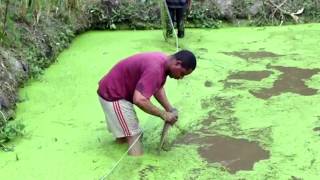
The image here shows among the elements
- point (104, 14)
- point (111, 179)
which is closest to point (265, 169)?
point (111, 179)

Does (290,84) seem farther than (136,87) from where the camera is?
Yes

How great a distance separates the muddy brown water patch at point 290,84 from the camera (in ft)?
15.7

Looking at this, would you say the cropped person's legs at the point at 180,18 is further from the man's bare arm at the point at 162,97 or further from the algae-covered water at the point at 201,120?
the man's bare arm at the point at 162,97

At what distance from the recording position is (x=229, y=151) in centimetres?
371

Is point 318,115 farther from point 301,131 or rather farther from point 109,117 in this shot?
point 109,117

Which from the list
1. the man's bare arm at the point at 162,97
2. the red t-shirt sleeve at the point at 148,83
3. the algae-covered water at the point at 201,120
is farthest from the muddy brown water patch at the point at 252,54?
the red t-shirt sleeve at the point at 148,83

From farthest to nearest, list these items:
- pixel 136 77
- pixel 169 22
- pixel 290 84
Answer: pixel 169 22 < pixel 290 84 < pixel 136 77

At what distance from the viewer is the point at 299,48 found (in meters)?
6.18

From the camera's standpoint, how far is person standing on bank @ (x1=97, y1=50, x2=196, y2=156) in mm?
3377

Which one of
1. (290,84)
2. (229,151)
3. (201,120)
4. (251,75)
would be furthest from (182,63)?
(251,75)

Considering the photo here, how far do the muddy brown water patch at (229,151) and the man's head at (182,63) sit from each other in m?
0.62

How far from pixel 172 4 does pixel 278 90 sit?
225 centimetres

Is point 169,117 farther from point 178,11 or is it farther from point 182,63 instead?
point 178,11

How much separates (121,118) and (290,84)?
200cm
